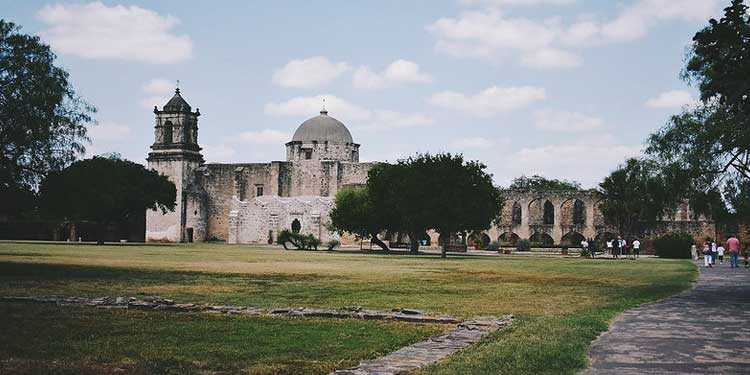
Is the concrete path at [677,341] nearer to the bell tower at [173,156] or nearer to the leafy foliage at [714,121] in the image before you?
the leafy foliage at [714,121]

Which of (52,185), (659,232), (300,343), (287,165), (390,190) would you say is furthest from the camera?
(287,165)

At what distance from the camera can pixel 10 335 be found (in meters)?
7.94

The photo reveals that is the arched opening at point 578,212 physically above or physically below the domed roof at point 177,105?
below

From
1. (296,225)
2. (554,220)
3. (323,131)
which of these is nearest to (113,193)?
(296,225)

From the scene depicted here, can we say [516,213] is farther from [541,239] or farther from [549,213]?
[541,239]

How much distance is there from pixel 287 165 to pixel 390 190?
32.0 m

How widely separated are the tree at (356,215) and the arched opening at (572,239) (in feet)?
79.1

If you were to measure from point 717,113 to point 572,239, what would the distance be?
47.6m

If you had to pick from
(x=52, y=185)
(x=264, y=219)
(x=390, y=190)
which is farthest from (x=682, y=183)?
(x=264, y=219)

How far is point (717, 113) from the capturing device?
826 inches

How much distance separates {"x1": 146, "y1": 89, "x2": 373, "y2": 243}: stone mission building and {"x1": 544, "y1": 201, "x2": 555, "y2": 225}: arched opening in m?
16.3

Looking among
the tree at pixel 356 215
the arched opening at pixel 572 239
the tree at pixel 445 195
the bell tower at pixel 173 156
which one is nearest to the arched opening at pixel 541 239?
the arched opening at pixel 572 239

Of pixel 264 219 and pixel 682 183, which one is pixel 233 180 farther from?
pixel 682 183

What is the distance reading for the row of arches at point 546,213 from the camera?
69.3m
